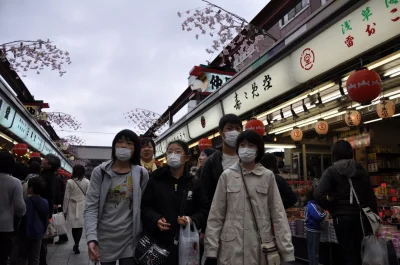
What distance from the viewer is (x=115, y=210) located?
3.50m

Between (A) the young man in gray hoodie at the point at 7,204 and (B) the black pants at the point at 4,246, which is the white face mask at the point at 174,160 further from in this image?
(B) the black pants at the point at 4,246

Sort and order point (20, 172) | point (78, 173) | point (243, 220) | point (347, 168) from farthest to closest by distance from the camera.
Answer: point (78, 173) → point (20, 172) → point (347, 168) → point (243, 220)

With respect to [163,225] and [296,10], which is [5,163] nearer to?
[163,225]

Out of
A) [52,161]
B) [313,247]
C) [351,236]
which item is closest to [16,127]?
[52,161]

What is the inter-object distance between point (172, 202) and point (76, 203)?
262 inches

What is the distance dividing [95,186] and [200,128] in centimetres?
1005

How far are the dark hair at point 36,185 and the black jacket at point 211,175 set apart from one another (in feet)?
10.8

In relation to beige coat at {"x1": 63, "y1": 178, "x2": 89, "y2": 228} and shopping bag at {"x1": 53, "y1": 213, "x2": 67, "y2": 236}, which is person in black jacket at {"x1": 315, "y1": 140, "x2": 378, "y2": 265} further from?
beige coat at {"x1": 63, "y1": 178, "x2": 89, "y2": 228}

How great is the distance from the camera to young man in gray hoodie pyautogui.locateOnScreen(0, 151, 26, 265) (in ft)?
16.2

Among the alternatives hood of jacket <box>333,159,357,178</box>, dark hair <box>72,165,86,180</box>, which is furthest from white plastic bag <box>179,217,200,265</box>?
dark hair <box>72,165,86,180</box>

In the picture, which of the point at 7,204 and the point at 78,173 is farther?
the point at 78,173

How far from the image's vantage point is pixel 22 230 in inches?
215

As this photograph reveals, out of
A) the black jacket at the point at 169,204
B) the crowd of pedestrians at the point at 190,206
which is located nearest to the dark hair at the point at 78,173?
the crowd of pedestrians at the point at 190,206

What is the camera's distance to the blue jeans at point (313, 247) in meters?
6.23
